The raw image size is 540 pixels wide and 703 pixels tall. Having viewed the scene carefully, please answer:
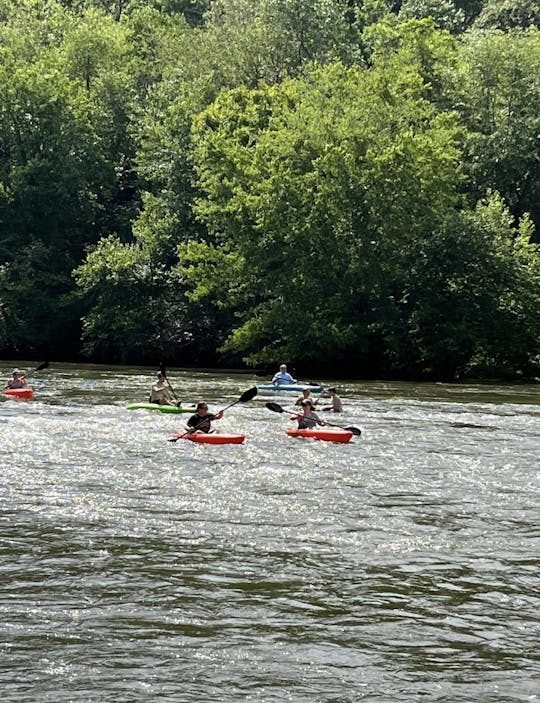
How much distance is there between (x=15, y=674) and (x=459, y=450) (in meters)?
14.8

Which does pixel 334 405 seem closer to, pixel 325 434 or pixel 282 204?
pixel 325 434

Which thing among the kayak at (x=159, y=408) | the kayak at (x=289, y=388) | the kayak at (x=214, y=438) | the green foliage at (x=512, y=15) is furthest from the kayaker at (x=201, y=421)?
the green foliage at (x=512, y=15)

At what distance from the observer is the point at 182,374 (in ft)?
149

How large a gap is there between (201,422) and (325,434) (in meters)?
2.59

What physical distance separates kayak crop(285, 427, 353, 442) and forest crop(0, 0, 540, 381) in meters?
21.4

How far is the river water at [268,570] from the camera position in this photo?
9281mm

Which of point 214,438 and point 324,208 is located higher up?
point 324,208

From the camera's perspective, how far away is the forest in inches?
1850

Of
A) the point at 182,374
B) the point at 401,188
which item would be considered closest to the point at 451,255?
the point at 401,188

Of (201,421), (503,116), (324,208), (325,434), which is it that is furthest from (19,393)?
(503,116)

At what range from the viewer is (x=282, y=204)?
4859 cm

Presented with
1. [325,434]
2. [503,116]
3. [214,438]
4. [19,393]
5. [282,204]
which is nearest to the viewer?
[214,438]

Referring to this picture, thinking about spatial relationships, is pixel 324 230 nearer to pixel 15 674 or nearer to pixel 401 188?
pixel 401 188

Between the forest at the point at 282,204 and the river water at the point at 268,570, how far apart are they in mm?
23218
